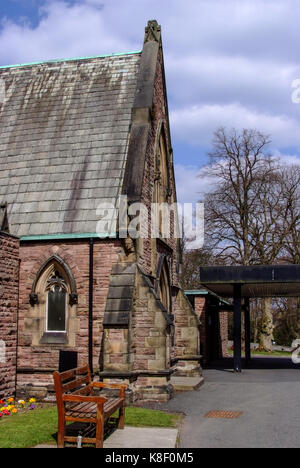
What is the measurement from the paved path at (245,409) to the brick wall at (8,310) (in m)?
4.00

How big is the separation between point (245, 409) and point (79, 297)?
4.84 m

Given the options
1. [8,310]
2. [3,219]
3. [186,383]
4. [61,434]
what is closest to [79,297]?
[8,310]

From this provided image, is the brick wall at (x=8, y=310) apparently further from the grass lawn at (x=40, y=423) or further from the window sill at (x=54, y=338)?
the grass lawn at (x=40, y=423)

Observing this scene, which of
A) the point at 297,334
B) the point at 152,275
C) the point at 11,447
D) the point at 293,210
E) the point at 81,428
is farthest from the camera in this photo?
the point at 297,334

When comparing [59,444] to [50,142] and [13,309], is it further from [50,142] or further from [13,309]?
[50,142]

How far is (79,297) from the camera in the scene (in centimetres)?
1373

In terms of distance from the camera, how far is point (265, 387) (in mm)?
15977

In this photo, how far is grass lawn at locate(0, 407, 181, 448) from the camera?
8.42 metres

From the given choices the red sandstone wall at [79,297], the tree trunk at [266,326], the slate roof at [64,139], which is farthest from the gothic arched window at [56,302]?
the tree trunk at [266,326]

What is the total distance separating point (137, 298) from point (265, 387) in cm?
538

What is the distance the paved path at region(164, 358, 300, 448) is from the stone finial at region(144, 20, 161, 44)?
440 inches

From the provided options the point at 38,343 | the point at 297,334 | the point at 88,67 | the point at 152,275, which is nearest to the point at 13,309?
the point at 38,343

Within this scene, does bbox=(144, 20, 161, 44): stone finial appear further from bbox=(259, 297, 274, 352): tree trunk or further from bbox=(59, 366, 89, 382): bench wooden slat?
bbox=(259, 297, 274, 352): tree trunk

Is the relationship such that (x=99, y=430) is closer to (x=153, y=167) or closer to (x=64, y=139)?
(x=153, y=167)
